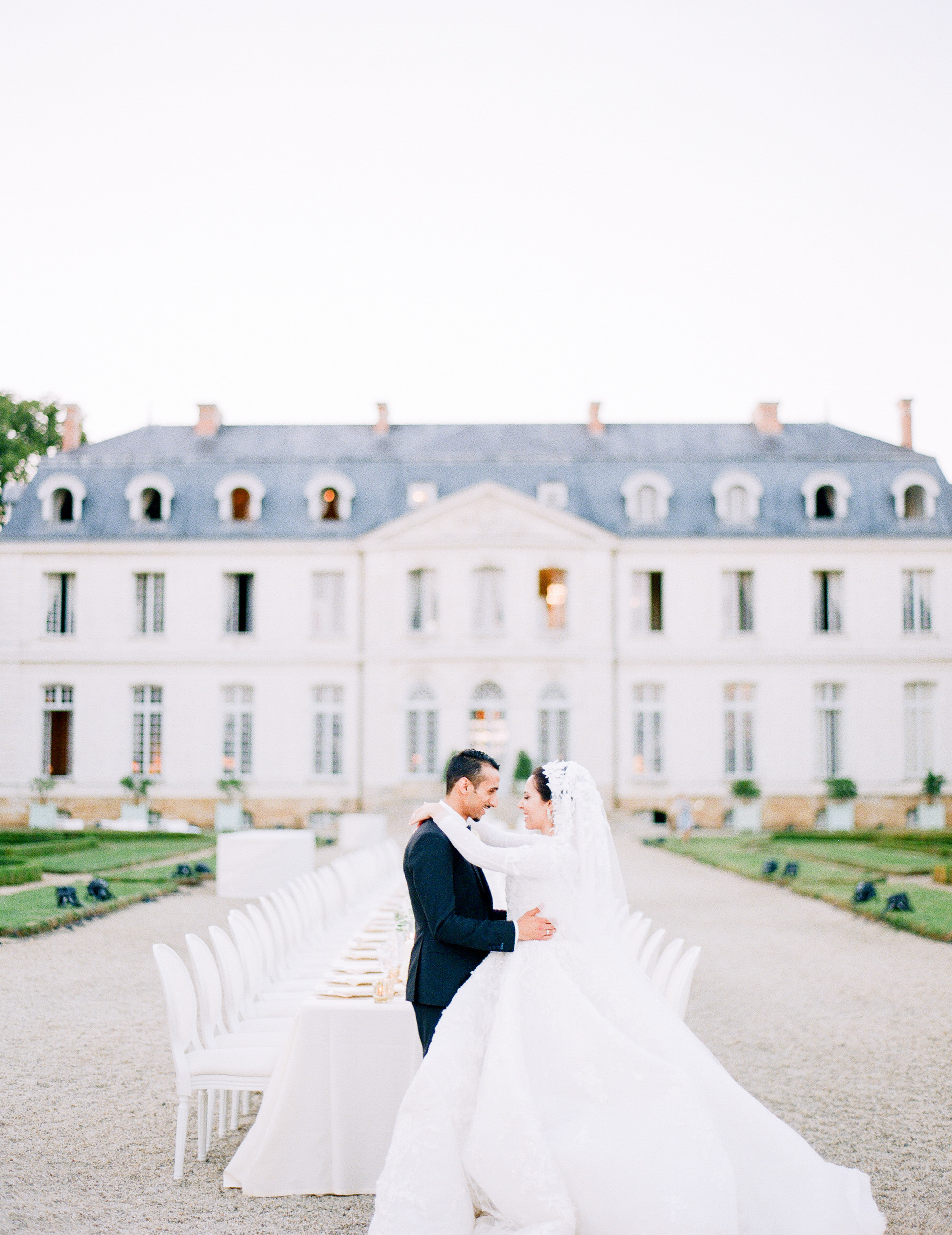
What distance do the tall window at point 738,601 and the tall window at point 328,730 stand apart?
955cm

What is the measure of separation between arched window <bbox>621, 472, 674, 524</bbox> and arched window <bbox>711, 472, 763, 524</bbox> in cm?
113

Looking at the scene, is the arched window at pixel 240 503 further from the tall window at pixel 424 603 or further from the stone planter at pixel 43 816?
the stone planter at pixel 43 816

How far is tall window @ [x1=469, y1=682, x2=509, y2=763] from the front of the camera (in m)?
28.0

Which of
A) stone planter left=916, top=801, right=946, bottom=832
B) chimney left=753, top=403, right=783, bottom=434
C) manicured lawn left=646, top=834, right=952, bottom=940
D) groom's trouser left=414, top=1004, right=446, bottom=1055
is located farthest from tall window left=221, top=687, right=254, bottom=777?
groom's trouser left=414, top=1004, right=446, bottom=1055

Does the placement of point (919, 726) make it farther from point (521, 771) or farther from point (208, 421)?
point (208, 421)

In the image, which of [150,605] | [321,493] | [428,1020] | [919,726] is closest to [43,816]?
[150,605]

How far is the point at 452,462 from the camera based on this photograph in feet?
97.7

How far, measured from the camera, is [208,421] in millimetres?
31641

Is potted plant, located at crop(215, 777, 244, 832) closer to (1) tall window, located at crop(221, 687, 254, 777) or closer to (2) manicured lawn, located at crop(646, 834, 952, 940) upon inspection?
(1) tall window, located at crop(221, 687, 254, 777)

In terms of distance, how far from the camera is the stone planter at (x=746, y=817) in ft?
89.8

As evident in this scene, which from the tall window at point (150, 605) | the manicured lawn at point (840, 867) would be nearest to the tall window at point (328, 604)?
the tall window at point (150, 605)

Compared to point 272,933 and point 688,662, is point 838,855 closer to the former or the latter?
point 688,662

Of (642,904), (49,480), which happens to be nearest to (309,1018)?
(642,904)

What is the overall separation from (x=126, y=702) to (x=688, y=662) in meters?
13.6
